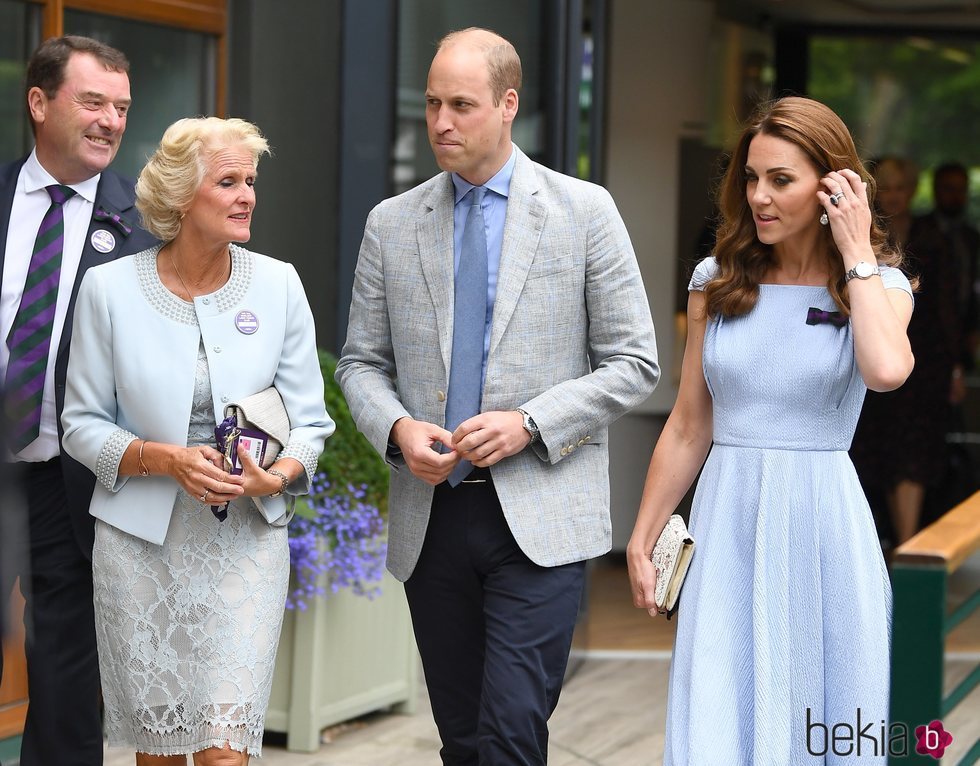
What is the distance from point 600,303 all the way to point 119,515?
116cm

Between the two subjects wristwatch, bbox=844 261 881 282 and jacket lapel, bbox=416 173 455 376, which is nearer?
wristwatch, bbox=844 261 881 282

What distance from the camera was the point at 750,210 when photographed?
9.94ft

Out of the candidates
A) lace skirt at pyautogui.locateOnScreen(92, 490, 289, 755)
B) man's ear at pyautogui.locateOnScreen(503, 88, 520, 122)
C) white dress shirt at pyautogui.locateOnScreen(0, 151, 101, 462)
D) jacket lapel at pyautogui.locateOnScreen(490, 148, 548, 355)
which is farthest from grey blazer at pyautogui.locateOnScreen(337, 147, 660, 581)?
white dress shirt at pyautogui.locateOnScreen(0, 151, 101, 462)

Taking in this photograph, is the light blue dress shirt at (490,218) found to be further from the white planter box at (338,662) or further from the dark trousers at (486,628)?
the white planter box at (338,662)

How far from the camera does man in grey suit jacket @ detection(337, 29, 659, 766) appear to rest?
3.13m

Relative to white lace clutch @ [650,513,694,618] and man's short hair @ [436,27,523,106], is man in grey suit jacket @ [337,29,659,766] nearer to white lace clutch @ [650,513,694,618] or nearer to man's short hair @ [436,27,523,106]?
man's short hair @ [436,27,523,106]

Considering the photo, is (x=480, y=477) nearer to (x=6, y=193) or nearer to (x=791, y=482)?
(x=791, y=482)

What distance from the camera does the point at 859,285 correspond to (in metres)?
2.77

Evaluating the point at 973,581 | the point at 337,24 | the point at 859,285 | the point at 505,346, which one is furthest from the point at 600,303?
the point at 973,581

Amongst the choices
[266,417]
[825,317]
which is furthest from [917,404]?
[266,417]

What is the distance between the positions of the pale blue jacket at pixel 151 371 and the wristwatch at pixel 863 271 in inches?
49.0

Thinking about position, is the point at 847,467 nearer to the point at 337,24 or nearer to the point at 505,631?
the point at 505,631

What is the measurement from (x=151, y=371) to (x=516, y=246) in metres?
0.84

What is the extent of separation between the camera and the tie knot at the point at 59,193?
11.9 ft
